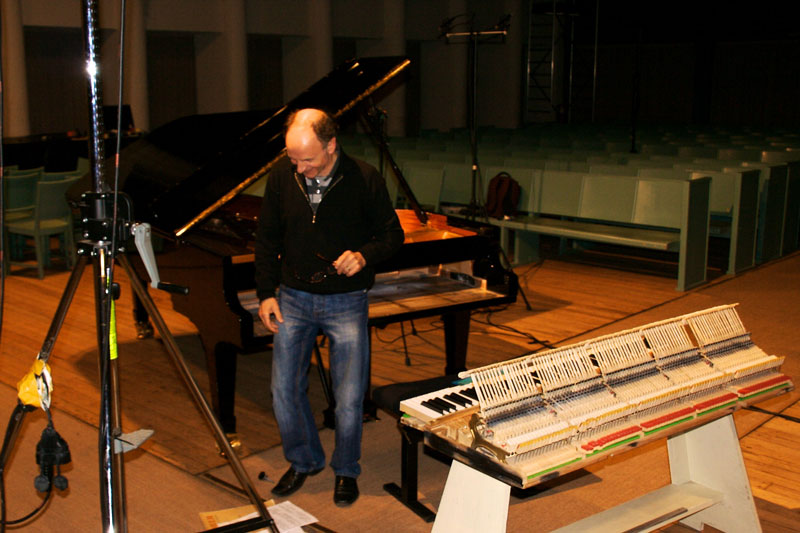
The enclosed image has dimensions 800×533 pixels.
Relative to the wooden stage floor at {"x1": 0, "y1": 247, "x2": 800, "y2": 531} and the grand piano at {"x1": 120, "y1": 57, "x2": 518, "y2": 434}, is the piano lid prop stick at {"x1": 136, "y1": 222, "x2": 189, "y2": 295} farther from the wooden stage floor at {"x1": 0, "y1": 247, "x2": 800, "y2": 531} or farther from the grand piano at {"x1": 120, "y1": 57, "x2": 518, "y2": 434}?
the wooden stage floor at {"x1": 0, "y1": 247, "x2": 800, "y2": 531}

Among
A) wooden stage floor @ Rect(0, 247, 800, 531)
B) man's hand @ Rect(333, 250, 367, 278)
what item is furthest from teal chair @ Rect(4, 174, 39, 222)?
man's hand @ Rect(333, 250, 367, 278)

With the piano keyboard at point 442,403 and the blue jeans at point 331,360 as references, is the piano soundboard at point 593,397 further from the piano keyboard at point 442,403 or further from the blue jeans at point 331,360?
the blue jeans at point 331,360

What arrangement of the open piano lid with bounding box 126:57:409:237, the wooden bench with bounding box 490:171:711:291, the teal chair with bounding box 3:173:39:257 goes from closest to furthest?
the open piano lid with bounding box 126:57:409:237 → the wooden bench with bounding box 490:171:711:291 → the teal chair with bounding box 3:173:39:257

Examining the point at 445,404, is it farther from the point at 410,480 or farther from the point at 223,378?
the point at 223,378

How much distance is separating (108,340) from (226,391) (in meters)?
2.04

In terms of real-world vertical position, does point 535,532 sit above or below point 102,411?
below

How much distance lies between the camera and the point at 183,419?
448 cm

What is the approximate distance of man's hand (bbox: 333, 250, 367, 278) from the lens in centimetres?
320

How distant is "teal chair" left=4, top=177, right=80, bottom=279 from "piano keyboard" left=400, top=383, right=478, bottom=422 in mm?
5633

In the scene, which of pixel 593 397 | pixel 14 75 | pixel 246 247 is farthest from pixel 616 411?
pixel 14 75

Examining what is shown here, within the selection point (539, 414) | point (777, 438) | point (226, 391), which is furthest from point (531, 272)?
point (539, 414)

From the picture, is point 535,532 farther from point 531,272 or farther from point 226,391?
point 531,272

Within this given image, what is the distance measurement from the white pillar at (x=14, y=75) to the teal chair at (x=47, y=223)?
3791 mm

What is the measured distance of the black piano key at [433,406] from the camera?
9.29ft
